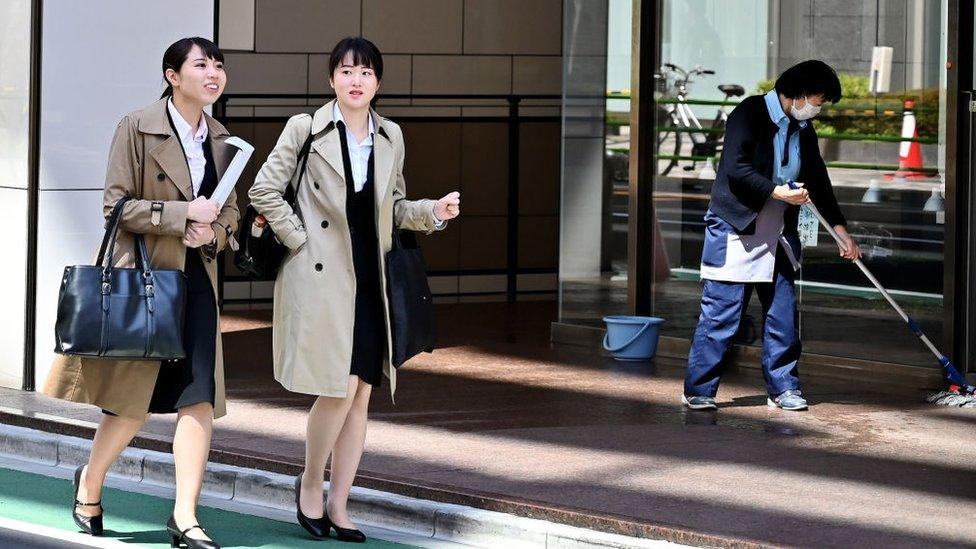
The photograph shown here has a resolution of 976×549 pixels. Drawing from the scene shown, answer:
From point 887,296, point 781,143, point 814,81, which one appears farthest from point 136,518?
point 887,296

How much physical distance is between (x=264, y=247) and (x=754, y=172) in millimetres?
3396

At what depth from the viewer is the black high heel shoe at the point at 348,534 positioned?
22.1 ft

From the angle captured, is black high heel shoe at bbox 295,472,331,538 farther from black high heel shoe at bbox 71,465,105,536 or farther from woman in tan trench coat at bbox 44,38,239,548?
black high heel shoe at bbox 71,465,105,536

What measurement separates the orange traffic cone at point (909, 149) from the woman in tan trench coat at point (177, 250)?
5099 mm

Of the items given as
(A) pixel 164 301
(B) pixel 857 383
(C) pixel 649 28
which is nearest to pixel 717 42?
(C) pixel 649 28

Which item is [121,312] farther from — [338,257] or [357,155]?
[357,155]

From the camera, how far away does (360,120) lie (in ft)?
21.9

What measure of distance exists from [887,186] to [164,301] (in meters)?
5.53

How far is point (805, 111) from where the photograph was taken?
9.13m

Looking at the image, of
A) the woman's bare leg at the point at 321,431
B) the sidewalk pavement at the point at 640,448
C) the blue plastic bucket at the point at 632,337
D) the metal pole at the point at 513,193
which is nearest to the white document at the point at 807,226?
the sidewalk pavement at the point at 640,448

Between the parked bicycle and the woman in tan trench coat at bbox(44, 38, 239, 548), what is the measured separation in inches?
216

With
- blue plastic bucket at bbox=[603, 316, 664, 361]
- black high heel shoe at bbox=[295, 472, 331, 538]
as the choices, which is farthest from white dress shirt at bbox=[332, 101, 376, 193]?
blue plastic bucket at bbox=[603, 316, 664, 361]

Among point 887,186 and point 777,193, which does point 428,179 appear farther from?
point 777,193

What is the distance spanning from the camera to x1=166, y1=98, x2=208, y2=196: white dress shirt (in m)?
6.59
